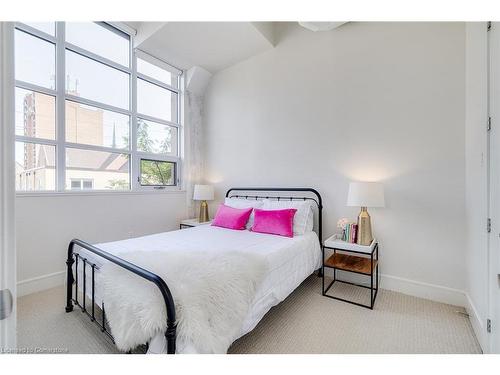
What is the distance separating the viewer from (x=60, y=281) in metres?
2.69

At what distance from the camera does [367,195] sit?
234 cm

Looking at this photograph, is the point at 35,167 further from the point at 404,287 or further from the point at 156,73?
the point at 404,287

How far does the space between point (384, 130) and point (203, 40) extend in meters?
2.71

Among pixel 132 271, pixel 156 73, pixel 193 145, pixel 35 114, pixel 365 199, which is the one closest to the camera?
pixel 132 271

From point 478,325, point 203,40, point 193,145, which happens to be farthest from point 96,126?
point 478,325

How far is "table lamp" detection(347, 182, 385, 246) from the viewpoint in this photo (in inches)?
91.7

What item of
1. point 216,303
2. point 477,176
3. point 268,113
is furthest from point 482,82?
point 216,303

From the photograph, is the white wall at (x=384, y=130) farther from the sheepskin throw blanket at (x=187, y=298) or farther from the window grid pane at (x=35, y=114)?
the window grid pane at (x=35, y=114)

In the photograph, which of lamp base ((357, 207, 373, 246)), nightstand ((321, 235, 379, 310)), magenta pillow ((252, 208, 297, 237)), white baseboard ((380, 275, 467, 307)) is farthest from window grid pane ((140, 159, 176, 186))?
white baseboard ((380, 275, 467, 307))

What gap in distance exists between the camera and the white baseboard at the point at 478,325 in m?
1.61

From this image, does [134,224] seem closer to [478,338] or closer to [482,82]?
[478,338]

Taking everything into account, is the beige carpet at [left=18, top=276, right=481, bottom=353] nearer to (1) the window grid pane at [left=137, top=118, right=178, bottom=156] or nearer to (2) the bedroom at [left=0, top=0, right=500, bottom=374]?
(2) the bedroom at [left=0, top=0, right=500, bottom=374]

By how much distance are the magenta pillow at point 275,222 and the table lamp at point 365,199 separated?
27.0 inches
